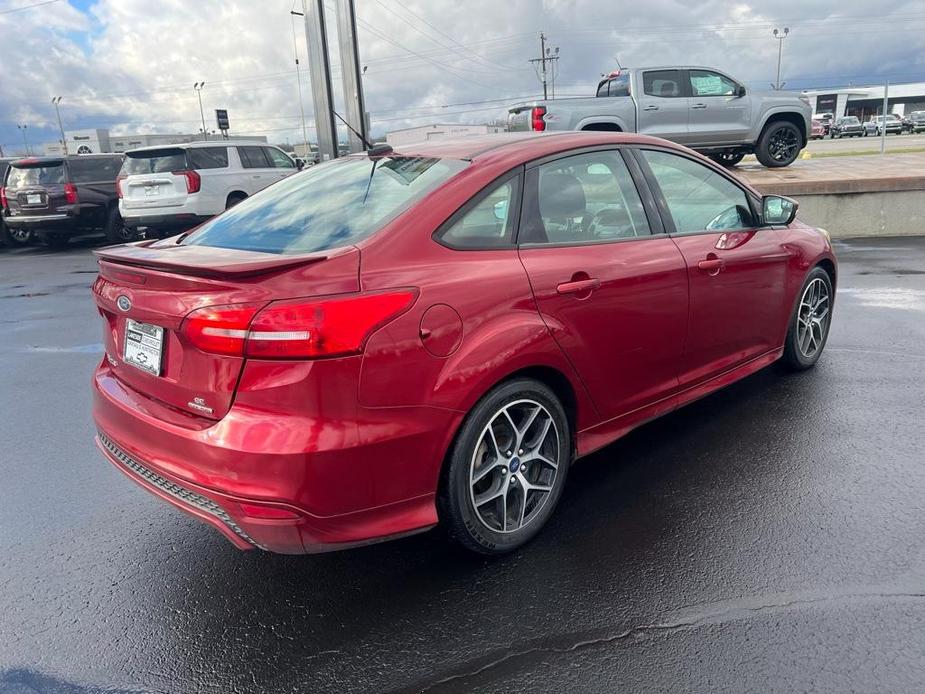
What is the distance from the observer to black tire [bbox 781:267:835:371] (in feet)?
15.5

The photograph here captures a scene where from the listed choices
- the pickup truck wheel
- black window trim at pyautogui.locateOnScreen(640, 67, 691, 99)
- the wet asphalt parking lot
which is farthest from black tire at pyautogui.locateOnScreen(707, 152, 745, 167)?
the wet asphalt parking lot

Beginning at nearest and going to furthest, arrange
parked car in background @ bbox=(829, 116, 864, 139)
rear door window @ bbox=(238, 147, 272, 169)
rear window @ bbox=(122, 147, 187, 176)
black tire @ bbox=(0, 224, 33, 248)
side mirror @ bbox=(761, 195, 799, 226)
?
side mirror @ bbox=(761, 195, 799, 226), rear window @ bbox=(122, 147, 187, 176), rear door window @ bbox=(238, 147, 272, 169), black tire @ bbox=(0, 224, 33, 248), parked car in background @ bbox=(829, 116, 864, 139)

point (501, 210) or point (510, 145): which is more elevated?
point (510, 145)

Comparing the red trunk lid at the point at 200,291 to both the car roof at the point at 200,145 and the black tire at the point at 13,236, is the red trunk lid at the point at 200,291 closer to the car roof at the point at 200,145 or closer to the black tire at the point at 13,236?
the car roof at the point at 200,145

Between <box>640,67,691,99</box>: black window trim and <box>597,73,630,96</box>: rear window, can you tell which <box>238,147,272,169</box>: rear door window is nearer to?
<box>597,73,630,96</box>: rear window

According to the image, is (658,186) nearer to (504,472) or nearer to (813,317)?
(504,472)

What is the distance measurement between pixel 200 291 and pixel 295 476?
2.34 ft

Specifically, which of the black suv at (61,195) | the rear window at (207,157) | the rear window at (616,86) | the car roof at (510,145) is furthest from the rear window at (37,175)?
the car roof at (510,145)

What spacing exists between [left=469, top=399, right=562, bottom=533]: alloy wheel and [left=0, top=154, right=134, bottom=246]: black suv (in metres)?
15.0

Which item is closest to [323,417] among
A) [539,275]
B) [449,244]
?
[449,244]

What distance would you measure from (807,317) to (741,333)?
107 cm

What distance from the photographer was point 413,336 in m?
2.48

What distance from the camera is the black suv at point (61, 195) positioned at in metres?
14.9

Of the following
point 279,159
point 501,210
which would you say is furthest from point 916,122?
point 501,210
